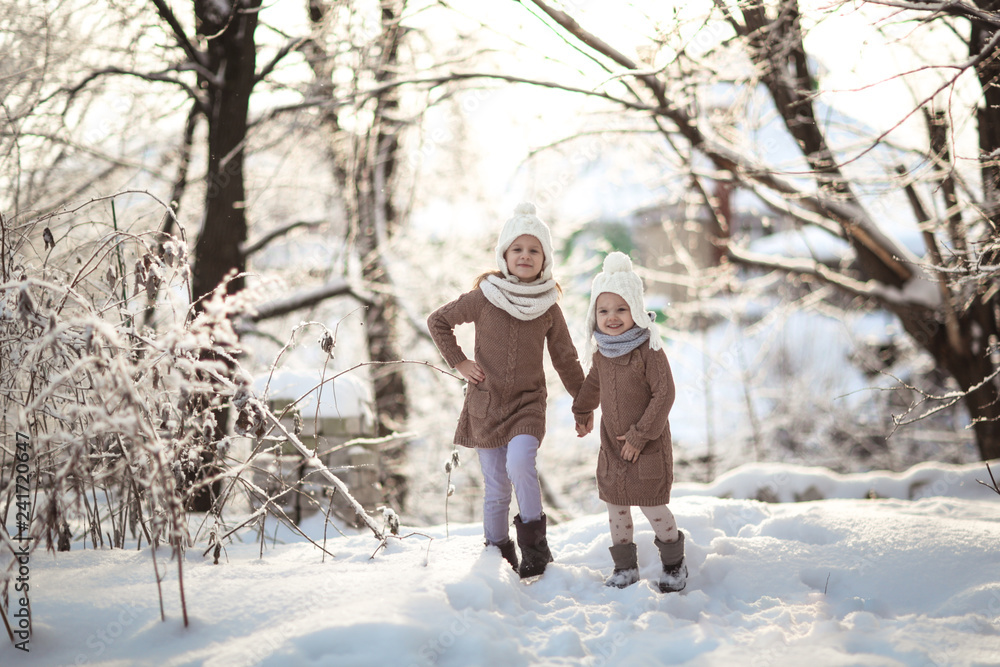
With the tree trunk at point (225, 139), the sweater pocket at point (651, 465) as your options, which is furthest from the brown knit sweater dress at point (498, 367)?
the tree trunk at point (225, 139)

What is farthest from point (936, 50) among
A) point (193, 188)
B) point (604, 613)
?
point (193, 188)

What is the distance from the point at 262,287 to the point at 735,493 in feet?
12.7

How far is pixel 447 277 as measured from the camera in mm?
8094

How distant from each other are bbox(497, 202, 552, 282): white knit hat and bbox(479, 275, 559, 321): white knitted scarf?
67mm

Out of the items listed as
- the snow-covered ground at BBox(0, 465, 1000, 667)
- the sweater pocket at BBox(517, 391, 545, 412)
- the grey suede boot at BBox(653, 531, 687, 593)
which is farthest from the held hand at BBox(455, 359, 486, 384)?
the grey suede boot at BBox(653, 531, 687, 593)

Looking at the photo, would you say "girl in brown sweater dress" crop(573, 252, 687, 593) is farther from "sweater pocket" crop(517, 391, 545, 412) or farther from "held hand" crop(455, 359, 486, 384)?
"held hand" crop(455, 359, 486, 384)

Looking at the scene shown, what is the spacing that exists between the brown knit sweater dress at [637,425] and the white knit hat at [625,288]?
0.08 meters

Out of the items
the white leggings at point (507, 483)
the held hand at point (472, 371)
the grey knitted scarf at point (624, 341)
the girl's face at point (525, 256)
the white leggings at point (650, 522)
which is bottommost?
the white leggings at point (650, 522)

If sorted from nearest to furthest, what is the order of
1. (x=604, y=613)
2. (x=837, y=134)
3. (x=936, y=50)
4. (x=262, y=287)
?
(x=262, y=287), (x=604, y=613), (x=936, y=50), (x=837, y=134)

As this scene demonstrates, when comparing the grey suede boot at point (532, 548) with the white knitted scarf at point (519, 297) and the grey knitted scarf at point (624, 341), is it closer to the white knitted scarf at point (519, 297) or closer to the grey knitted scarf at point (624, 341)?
the grey knitted scarf at point (624, 341)

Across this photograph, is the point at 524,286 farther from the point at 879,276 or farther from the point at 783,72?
the point at 879,276

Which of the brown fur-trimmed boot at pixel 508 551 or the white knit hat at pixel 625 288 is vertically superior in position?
the white knit hat at pixel 625 288

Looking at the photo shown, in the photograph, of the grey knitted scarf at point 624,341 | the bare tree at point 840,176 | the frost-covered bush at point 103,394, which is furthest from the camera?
the bare tree at point 840,176

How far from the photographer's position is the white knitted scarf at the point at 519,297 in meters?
2.78
